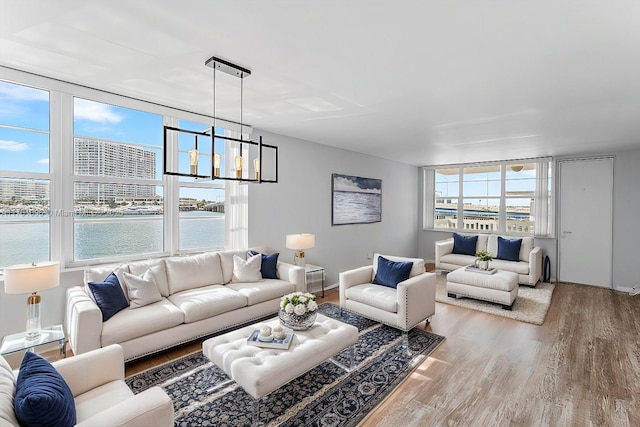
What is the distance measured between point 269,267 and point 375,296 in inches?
57.5

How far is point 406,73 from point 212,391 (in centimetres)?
305

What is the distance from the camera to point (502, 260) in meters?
6.09

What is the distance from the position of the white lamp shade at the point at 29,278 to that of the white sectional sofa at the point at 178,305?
0.30m

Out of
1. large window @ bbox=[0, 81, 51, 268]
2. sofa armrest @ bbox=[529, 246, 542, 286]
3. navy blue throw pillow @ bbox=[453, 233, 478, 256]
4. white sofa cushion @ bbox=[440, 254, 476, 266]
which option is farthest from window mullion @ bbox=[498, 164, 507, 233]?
large window @ bbox=[0, 81, 51, 268]

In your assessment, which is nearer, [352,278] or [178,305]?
[178,305]

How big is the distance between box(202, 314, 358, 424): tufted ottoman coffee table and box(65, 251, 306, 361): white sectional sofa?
718 mm

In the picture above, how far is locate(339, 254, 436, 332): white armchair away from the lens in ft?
11.4

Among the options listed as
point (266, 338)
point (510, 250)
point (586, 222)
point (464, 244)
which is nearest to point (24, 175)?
point (266, 338)

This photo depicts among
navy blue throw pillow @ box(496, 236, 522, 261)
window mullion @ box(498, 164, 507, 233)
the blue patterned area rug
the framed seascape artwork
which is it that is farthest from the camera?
window mullion @ box(498, 164, 507, 233)

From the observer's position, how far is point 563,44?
209 cm

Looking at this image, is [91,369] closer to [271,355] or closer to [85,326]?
[85,326]

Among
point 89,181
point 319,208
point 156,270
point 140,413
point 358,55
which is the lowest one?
point 140,413

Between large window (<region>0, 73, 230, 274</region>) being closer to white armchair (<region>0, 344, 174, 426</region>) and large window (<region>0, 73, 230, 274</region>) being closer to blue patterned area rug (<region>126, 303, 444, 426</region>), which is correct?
blue patterned area rug (<region>126, 303, 444, 426</region>)

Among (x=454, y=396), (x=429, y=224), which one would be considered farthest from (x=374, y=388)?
(x=429, y=224)
